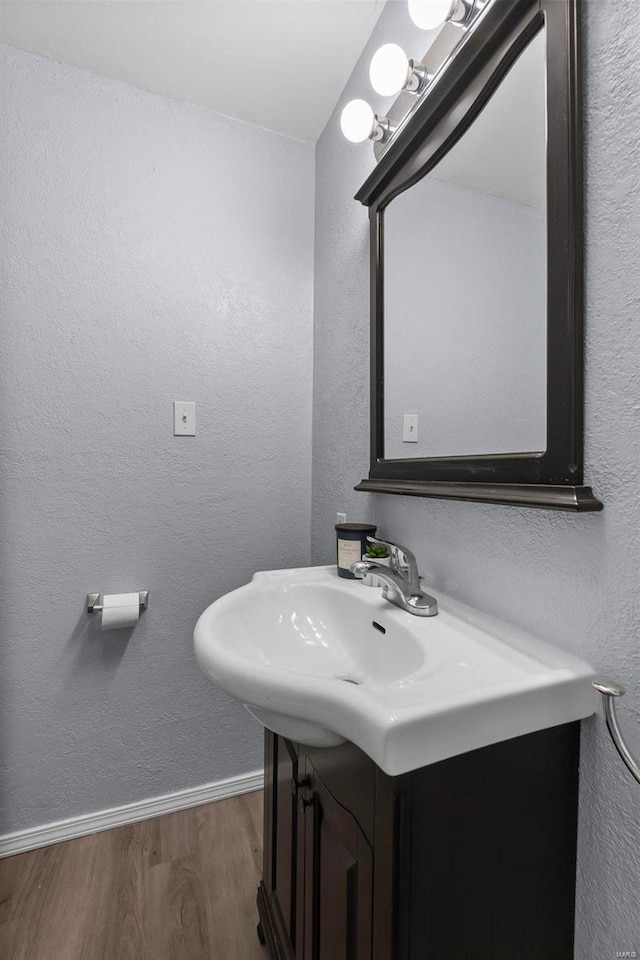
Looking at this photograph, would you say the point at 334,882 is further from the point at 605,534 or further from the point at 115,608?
the point at 115,608

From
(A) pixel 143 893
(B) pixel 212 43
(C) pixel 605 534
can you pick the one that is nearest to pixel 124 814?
(A) pixel 143 893

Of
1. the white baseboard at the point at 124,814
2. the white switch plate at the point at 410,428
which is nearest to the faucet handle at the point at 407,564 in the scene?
the white switch plate at the point at 410,428

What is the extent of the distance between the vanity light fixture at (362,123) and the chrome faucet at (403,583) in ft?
3.22

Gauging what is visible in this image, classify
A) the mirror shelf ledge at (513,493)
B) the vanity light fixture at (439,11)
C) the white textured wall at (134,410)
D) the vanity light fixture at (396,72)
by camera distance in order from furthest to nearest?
the white textured wall at (134,410) < the vanity light fixture at (396,72) < the vanity light fixture at (439,11) < the mirror shelf ledge at (513,493)

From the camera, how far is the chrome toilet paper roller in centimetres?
128

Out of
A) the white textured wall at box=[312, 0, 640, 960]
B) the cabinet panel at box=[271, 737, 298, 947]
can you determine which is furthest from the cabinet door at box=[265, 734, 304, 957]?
the white textured wall at box=[312, 0, 640, 960]

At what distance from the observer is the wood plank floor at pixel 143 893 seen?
3.29 feet

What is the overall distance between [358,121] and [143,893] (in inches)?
80.9

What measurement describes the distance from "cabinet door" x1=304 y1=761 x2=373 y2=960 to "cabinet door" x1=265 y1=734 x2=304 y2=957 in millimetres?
69

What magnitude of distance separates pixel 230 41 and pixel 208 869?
2345 mm

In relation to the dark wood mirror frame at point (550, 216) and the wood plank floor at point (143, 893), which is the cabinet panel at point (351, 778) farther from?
the wood plank floor at point (143, 893)

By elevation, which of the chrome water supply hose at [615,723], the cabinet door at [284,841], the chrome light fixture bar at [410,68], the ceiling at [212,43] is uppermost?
the ceiling at [212,43]

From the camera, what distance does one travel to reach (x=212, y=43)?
3.99 feet

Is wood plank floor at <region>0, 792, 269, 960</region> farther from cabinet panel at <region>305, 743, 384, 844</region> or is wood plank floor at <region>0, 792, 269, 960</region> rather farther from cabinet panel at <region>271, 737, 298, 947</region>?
cabinet panel at <region>305, 743, 384, 844</region>
